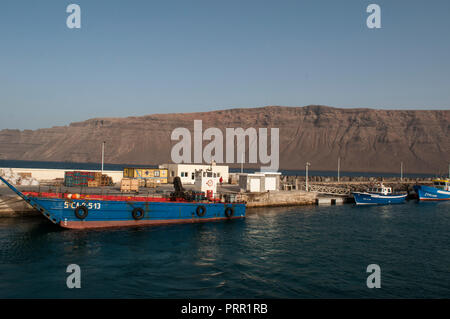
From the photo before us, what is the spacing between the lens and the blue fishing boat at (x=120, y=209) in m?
26.1

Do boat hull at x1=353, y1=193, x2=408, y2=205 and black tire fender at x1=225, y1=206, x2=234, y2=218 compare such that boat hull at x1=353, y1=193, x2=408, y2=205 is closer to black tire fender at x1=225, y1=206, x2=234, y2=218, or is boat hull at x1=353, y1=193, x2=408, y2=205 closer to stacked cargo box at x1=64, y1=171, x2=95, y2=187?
black tire fender at x1=225, y1=206, x2=234, y2=218

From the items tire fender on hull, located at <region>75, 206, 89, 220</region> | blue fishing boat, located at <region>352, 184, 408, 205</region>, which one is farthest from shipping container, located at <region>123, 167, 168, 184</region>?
blue fishing boat, located at <region>352, 184, 408, 205</region>

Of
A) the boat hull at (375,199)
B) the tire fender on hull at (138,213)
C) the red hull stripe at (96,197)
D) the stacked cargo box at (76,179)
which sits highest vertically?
the stacked cargo box at (76,179)

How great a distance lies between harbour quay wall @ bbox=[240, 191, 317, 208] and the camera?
140 ft

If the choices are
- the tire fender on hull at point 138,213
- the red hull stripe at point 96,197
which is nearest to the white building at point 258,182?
the red hull stripe at point 96,197

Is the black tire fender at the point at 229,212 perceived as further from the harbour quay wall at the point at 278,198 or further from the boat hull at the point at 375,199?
the boat hull at the point at 375,199

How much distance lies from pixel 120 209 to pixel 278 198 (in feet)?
76.7

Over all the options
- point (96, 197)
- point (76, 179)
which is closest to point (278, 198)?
point (96, 197)

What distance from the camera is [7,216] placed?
31.2 metres

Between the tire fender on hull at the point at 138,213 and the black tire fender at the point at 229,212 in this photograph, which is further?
the black tire fender at the point at 229,212

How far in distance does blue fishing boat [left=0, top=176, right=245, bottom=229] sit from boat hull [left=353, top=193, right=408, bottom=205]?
24.8 m
